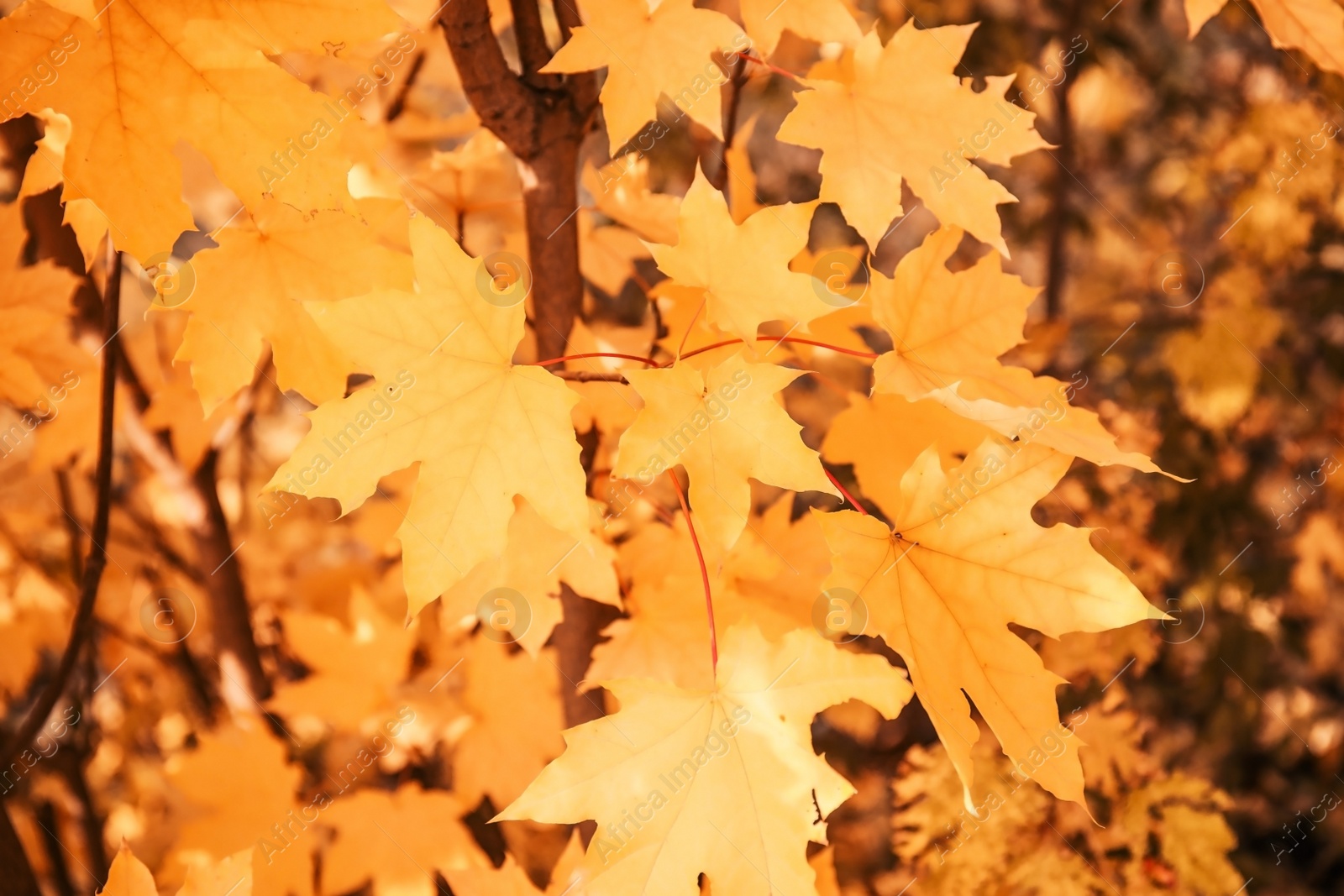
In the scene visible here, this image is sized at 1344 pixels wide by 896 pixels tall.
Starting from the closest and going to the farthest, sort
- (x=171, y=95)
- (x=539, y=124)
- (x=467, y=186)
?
(x=171, y=95), (x=539, y=124), (x=467, y=186)

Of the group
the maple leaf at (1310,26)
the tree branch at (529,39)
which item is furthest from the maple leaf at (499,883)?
the maple leaf at (1310,26)

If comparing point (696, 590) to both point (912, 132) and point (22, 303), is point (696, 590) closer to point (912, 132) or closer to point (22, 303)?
point (912, 132)

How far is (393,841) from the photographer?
1220mm

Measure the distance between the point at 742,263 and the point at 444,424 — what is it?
30cm

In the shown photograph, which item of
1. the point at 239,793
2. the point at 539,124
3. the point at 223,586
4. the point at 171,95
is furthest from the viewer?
the point at 223,586

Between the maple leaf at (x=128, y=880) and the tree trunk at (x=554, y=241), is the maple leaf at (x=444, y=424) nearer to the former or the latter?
the tree trunk at (x=554, y=241)

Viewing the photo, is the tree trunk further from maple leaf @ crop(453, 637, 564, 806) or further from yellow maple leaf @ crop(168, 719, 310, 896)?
yellow maple leaf @ crop(168, 719, 310, 896)

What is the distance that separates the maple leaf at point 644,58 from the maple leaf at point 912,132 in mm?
106

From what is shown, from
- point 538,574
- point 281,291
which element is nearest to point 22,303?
point 281,291

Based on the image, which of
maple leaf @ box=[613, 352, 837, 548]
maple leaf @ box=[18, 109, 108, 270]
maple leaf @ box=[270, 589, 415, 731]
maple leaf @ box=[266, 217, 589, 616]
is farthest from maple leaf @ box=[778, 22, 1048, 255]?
maple leaf @ box=[270, 589, 415, 731]

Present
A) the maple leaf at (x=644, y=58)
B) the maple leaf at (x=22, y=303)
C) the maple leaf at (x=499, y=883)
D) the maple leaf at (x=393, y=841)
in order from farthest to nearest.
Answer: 1. the maple leaf at (x=393, y=841)
2. the maple leaf at (x=22, y=303)
3. the maple leaf at (x=499, y=883)
4. the maple leaf at (x=644, y=58)

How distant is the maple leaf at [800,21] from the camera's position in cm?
81

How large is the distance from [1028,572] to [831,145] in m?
0.46

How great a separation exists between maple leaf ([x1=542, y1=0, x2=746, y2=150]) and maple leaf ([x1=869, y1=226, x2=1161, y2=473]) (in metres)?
0.25
